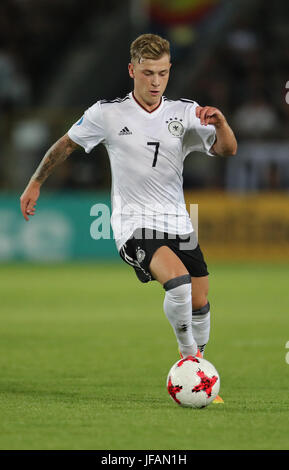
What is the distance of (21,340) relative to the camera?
10.9 meters

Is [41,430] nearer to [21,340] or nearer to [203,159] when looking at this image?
[21,340]

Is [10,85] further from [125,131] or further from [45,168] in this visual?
[125,131]

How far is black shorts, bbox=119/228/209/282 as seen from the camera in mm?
6773

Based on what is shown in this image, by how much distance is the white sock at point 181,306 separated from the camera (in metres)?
6.54

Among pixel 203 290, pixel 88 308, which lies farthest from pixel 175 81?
pixel 203 290

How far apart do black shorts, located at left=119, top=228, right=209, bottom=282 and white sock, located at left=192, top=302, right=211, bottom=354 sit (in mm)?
329

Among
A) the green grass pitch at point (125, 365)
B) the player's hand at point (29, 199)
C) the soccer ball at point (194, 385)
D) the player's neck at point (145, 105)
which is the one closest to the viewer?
the green grass pitch at point (125, 365)

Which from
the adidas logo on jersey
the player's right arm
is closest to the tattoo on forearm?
the player's right arm

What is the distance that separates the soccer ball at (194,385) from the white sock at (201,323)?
0.85 m

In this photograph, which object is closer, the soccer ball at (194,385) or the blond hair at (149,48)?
the soccer ball at (194,385)

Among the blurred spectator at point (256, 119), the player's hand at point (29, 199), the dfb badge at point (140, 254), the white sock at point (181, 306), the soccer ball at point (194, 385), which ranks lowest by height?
the soccer ball at point (194, 385)

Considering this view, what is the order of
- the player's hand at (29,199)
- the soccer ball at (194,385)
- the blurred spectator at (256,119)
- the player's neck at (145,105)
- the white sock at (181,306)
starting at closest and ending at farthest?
the soccer ball at (194,385)
the white sock at (181,306)
the player's neck at (145,105)
the player's hand at (29,199)
the blurred spectator at (256,119)

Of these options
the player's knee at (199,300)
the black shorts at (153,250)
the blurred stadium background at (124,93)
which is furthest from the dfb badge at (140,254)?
the blurred stadium background at (124,93)

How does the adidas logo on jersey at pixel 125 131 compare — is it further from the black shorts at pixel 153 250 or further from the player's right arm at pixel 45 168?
the black shorts at pixel 153 250
